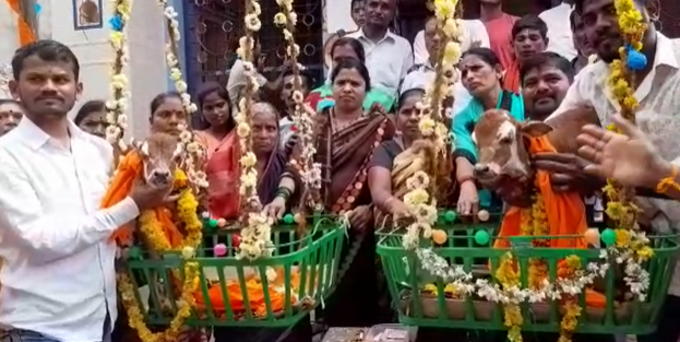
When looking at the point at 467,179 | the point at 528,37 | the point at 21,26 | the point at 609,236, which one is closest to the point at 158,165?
the point at 467,179

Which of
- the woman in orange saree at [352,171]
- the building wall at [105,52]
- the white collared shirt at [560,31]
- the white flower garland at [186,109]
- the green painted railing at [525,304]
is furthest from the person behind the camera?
the building wall at [105,52]

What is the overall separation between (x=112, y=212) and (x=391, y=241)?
2.69 feet

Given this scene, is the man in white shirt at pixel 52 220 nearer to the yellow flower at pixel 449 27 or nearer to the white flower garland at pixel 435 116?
the white flower garland at pixel 435 116

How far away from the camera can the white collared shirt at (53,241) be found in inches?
86.9

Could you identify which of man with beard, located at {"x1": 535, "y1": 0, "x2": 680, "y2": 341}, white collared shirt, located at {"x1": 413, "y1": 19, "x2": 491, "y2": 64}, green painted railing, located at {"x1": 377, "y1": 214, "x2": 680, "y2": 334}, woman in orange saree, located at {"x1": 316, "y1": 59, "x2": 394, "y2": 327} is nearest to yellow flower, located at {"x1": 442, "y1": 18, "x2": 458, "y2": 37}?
man with beard, located at {"x1": 535, "y1": 0, "x2": 680, "y2": 341}

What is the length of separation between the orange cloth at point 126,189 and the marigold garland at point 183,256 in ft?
0.10

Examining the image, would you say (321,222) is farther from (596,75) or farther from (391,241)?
(596,75)

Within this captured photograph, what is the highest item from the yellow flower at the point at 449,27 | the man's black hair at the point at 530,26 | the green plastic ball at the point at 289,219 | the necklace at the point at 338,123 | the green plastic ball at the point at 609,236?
the man's black hair at the point at 530,26

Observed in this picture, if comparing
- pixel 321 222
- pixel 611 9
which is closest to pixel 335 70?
pixel 321 222

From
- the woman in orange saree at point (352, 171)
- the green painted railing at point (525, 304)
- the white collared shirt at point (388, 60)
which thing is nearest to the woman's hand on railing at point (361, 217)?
the woman in orange saree at point (352, 171)

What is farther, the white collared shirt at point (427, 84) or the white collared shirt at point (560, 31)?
the white collared shirt at point (560, 31)

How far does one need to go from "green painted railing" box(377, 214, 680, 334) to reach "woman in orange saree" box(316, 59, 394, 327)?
3.13 ft

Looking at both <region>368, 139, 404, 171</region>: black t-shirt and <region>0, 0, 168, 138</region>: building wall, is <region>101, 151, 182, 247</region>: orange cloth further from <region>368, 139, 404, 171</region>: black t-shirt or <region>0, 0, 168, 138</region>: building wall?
<region>0, 0, 168, 138</region>: building wall

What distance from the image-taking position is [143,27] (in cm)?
620
